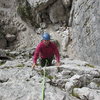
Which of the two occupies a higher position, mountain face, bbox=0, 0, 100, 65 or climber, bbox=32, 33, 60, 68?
mountain face, bbox=0, 0, 100, 65

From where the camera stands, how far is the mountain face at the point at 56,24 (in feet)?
48.1

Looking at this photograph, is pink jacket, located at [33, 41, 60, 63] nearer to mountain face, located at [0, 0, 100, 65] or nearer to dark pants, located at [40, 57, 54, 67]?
dark pants, located at [40, 57, 54, 67]

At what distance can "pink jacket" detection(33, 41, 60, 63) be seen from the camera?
8.65 m

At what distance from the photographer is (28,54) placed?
18953 mm

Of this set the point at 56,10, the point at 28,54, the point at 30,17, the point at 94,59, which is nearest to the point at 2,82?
the point at 94,59

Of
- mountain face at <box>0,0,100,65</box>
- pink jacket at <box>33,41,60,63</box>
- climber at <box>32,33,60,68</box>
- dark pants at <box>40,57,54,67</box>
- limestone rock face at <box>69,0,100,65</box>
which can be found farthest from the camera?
mountain face at <box>0,0,100,65</box>

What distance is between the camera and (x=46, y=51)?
9.40 meters

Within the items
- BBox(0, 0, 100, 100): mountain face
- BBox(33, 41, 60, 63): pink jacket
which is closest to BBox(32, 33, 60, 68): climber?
BBox(33, 41, 60, 63): pink jacket

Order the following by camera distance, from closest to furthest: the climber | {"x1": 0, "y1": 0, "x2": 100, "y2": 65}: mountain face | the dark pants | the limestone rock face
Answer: the climber, the dark pants, the limestone rock face, {"x1": 0, "y1": 0, "x2": 100, "y2": 65}: mountain face

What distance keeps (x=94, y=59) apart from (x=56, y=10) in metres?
9.49

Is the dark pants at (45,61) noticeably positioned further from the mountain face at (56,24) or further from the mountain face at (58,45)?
the mountain face at (56,24)

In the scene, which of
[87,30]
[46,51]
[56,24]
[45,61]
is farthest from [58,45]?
[46,51]

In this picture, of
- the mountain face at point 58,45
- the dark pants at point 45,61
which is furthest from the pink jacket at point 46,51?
the mountain face at point 58,45

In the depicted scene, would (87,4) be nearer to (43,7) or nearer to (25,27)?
(43,7)
